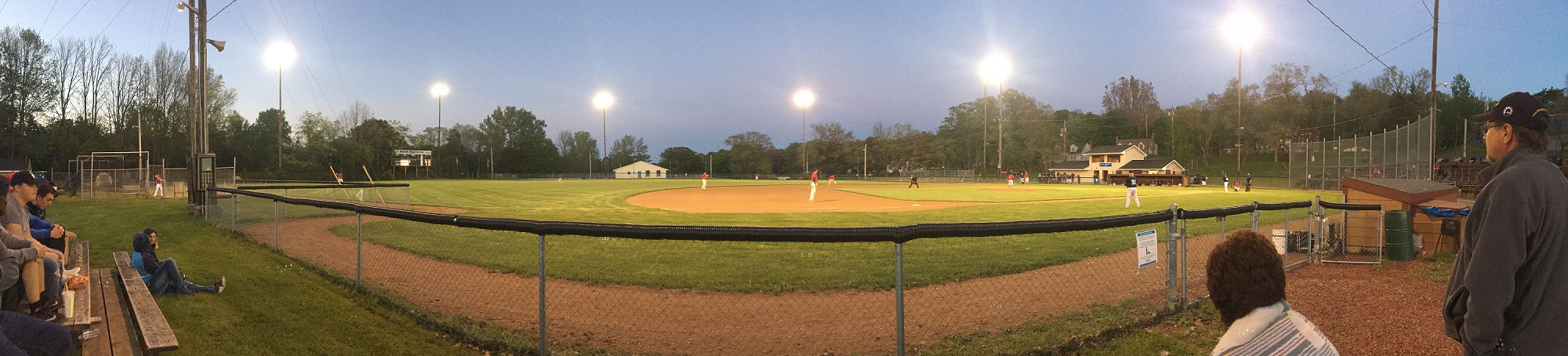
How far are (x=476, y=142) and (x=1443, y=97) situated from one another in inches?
5573

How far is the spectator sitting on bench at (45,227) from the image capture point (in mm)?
7183

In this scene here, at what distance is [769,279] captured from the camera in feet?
28.7

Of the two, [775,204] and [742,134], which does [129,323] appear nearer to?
[775,204]

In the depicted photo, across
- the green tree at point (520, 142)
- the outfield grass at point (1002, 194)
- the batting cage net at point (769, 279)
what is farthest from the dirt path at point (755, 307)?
the green tree at point (520, 142)

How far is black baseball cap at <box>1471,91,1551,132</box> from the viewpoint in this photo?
8.86ft

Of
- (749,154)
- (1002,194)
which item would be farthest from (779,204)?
(749,154)

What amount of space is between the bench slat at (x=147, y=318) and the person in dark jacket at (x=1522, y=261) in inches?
258

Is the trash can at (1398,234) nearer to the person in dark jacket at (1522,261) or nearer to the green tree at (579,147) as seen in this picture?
the person in dark jacket at (1522,261)

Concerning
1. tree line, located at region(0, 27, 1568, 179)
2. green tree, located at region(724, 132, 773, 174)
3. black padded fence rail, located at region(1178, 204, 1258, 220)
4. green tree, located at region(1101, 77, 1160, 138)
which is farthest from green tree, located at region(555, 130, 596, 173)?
black padded fence rail, located at region(1178, 204, 1258, 220)

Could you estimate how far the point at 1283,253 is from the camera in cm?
970

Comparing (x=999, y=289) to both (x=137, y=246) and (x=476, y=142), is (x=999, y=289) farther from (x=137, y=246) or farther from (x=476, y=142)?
(x=476, y=142)

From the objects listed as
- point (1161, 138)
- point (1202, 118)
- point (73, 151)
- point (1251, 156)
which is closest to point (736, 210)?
point (73, 151)

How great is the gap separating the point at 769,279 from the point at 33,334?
252 inches

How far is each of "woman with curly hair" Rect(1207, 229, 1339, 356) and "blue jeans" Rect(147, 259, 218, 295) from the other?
9371mm
